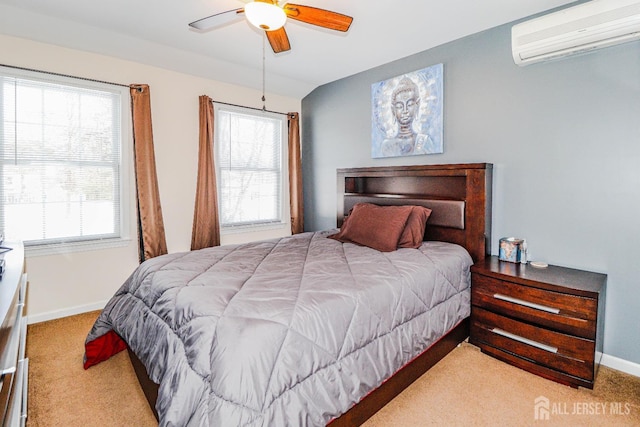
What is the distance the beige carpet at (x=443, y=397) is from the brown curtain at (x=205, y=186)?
1.56m

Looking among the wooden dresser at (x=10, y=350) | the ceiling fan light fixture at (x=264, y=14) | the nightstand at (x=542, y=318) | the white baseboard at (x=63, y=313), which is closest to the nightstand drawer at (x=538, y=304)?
the nightstand at (x=542, y=318)

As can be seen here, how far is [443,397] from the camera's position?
6.23 feet

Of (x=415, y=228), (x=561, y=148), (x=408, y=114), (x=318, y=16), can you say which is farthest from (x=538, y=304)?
(x=318, y=16)

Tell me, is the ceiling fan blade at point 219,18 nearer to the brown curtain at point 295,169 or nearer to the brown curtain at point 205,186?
the brown curtain at point 205,186

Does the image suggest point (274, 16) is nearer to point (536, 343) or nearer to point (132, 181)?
point (132, 181)

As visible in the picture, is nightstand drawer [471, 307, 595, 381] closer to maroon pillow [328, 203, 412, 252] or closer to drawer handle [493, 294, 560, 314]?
drawer handle [493, 294, 560, 314]

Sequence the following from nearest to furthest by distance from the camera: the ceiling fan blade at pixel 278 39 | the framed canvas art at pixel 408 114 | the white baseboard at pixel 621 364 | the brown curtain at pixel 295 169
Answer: the white baseboard at pixel 621 364
the ceiling fan blade at pixel 278 39
the framed canvas art at pixel 408 114
the brown curtain at pixel 295 169

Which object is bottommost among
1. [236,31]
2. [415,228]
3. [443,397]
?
[443,397]

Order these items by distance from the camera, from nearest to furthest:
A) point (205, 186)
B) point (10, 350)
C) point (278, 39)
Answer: point (10, 350) → point (278, 39) → point (205, 186)

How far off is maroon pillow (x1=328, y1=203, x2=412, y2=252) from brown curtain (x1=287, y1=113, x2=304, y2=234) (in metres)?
1.43

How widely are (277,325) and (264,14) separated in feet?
5.54

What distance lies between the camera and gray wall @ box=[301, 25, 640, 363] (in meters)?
2.16

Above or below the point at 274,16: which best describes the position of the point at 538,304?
below

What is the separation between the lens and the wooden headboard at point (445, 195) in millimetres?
2703
